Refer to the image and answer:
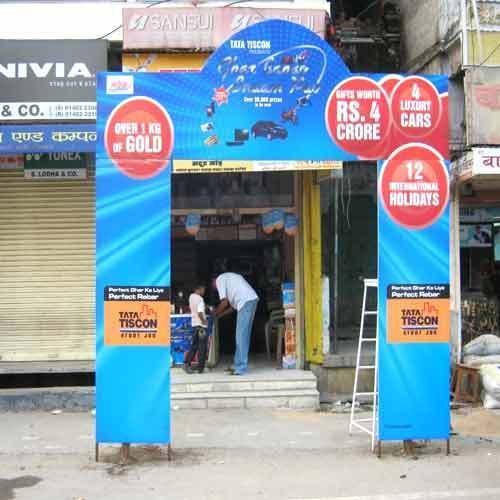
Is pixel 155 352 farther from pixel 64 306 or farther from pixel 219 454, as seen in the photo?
pixel 64 306

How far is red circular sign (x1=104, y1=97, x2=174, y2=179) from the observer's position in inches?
252

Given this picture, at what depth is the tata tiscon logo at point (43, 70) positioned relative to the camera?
9328 mm

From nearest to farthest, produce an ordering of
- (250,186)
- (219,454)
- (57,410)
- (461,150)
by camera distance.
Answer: (219,454) < (57,410) < (461,150) < (250,186)

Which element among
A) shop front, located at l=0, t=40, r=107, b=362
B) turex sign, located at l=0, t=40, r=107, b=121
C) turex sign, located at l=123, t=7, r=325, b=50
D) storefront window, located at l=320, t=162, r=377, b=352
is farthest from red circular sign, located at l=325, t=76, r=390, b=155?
storefront window, located at l=320, t=162, r=377, b=352

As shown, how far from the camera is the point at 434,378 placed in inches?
264

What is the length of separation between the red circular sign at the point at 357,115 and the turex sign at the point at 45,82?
3949mm

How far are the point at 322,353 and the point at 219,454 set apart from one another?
10.8 ft

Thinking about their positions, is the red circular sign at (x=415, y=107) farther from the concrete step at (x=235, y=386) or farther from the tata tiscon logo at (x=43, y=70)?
the tata tiscon logo at (x=43, y=70)

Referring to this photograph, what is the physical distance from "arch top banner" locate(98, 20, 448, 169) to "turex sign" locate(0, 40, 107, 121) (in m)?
3.14

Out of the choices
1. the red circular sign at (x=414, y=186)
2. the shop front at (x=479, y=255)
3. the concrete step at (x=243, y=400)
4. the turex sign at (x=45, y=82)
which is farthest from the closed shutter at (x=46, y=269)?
the shop front at (x=479, y=255)

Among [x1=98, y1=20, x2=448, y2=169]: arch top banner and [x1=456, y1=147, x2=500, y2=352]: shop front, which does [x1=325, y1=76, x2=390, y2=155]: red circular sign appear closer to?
[x1=98, y1=20, x2=448, y2=169]: arch top banner

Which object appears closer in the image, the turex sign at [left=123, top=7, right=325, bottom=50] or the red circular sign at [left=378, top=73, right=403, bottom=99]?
the red circular sign at [left=378, top=73, right=403, bottom=99]

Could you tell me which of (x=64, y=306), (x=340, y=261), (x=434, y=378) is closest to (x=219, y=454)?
(x=434, y=378)

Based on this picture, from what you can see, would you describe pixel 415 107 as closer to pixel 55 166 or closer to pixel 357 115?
pixel 357 115
